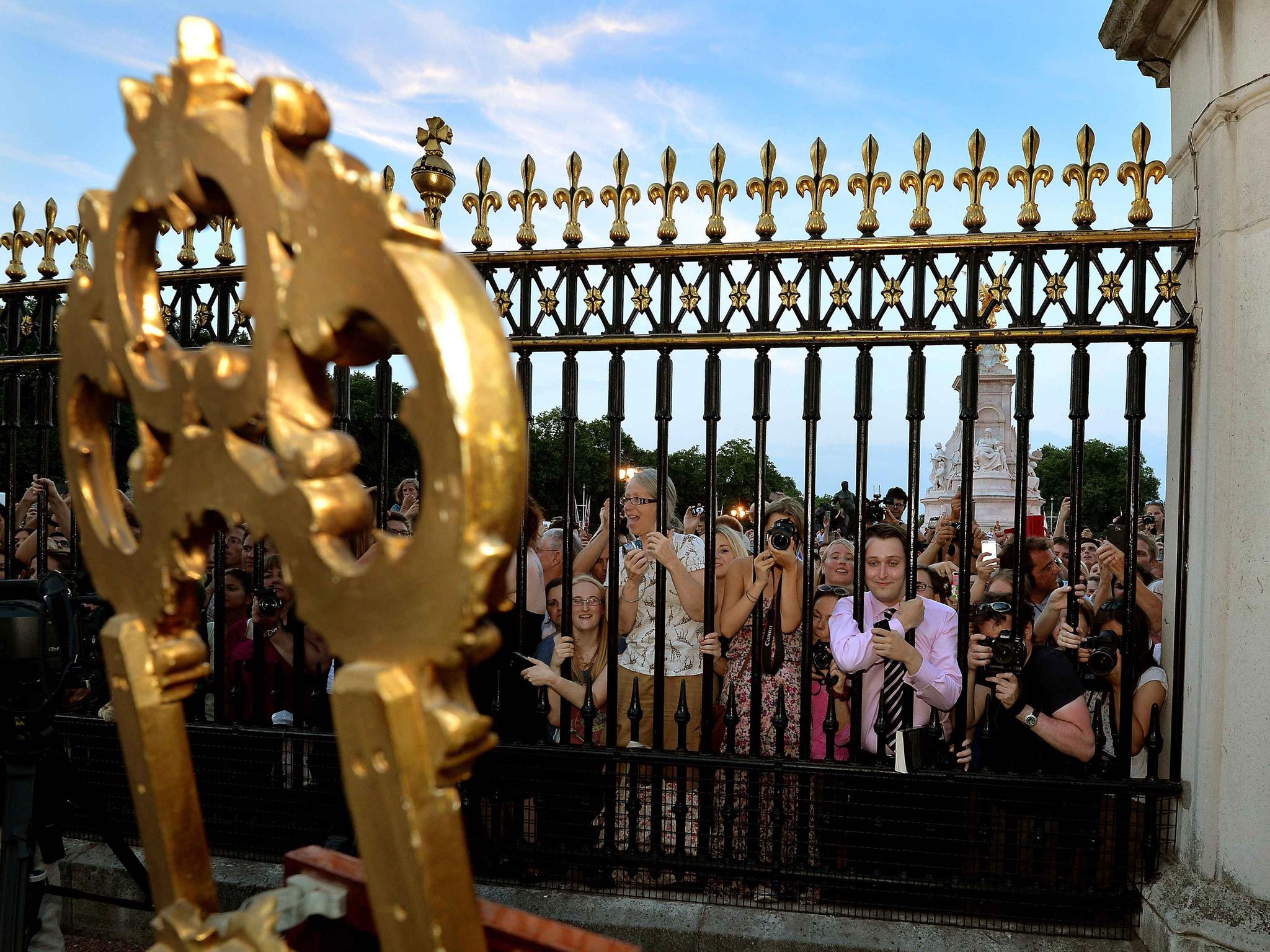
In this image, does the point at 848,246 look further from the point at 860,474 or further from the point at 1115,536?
the point at 1115,536

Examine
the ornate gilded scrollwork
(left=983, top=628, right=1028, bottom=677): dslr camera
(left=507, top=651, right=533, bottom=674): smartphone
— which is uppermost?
the ornate gilded scrollwork

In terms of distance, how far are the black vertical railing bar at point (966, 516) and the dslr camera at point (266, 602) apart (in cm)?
282

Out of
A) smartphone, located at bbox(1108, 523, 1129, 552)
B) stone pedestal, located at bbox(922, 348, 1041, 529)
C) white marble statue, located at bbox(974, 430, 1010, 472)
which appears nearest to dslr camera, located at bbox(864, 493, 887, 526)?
smartphone, located at bbox(1108, 523, 1129, 552)

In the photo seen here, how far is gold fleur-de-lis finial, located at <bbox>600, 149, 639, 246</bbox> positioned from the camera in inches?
143

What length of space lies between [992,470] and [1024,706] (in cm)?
2025

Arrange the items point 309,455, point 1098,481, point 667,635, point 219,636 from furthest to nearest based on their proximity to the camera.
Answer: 1. point 1098,481
2. point 667,635
3. point 219,636
4. point 309,455

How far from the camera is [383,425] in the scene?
387cm

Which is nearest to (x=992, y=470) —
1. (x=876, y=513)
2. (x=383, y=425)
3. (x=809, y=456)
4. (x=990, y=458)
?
(x=990, y=458)

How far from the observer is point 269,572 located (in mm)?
5145

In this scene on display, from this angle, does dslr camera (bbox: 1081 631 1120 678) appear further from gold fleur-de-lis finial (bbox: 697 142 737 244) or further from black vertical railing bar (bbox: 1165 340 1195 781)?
gold fleur-de-lis finial (bbox: 697 142 737 244)

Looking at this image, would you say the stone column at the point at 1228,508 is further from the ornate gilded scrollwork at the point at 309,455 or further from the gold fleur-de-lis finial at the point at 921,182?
the ornate gilded scrollwork at the point at 309,455

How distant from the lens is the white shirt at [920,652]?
3691 millimetres

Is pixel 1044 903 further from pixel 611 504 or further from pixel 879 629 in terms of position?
pixel 611 504

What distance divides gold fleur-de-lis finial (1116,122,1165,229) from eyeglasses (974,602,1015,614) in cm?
155
